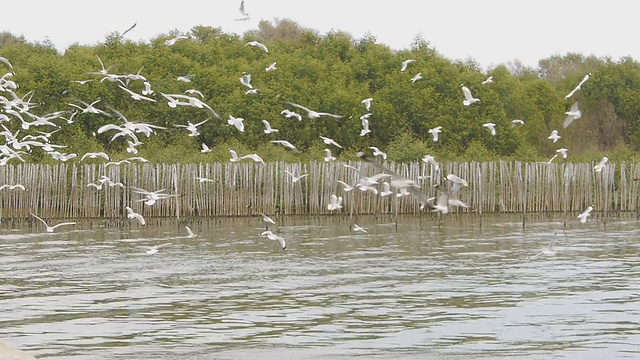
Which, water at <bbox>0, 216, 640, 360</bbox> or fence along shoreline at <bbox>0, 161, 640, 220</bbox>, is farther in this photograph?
fence along shoreline at <bbox>0, 161, 640, 220</bbox>

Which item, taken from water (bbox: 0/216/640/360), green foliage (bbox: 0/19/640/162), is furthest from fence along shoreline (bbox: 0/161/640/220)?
water (bbox: 0/216/640/360)

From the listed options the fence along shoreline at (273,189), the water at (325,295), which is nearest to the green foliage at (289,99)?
the fence along shoreline at (273,189)

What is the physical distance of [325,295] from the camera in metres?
21.1

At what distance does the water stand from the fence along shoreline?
18.8 feet

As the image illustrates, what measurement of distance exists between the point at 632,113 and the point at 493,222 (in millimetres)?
27802

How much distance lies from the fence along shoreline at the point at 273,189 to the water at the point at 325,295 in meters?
5.74

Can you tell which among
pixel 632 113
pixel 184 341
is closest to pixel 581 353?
pixel 184 341

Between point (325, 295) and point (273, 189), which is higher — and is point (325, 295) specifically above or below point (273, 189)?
below

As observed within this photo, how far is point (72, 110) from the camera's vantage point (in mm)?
50031

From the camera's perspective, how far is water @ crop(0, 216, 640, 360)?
1603cm

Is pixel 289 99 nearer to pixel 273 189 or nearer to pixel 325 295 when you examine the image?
pixel 273 189

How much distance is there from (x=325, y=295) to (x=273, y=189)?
830 inches

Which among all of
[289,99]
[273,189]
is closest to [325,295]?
[273,189]

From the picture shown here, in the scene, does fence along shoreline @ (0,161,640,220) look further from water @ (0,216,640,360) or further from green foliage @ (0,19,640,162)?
water @ (0,216,640,360)
